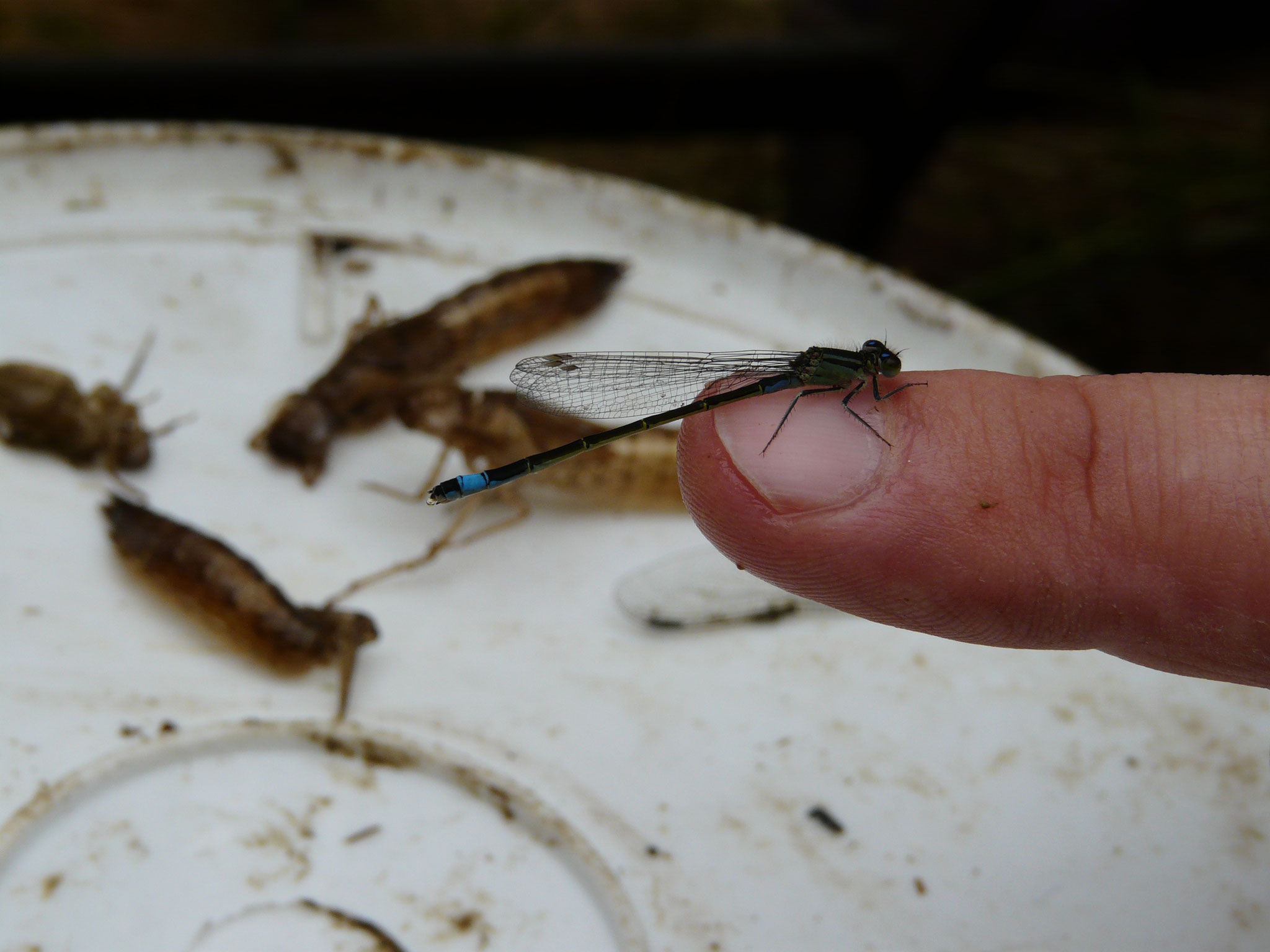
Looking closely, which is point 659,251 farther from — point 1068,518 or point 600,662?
point 1068,518

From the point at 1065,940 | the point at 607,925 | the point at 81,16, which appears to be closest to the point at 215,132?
the point at 607,925

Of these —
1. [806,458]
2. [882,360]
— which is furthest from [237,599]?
[882,360]

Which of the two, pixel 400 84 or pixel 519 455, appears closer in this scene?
pixel 519 455

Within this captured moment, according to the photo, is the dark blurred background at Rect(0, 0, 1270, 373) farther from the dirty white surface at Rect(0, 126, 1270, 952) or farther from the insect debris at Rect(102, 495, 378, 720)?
the insect debris at Rect(102, 495, 378, 720)

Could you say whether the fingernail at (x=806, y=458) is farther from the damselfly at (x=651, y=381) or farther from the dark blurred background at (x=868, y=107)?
the dark blurred background at (x=868, y=107)

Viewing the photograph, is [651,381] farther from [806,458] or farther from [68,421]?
[68,421]

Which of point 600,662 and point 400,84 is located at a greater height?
point 400,84

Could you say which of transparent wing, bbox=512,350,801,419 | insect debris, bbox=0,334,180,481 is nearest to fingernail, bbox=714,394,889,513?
transparent wing, bbox=512,350,801,419
